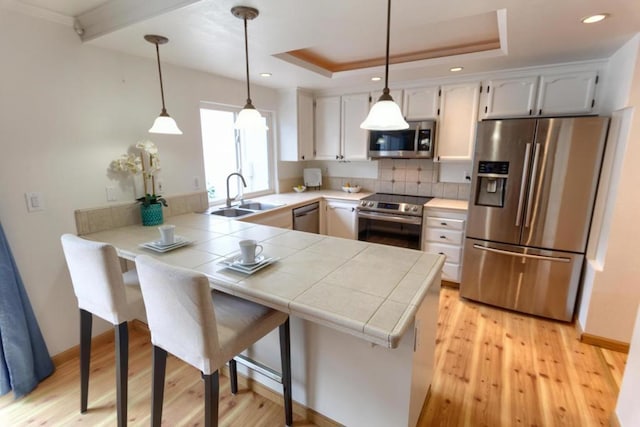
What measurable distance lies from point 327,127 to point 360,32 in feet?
6.73

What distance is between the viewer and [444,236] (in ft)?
10.5

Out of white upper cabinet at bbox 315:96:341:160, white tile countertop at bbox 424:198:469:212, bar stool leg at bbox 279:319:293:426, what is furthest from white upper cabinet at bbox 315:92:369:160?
bar stool leg at bbox 279:319:293:426

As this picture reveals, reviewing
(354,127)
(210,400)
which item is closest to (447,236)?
(354,127)

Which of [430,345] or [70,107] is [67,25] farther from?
[430,345]

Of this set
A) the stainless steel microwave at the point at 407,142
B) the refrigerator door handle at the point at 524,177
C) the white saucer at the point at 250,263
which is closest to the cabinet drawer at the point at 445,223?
the refrigerator door handle at the point at 524,177

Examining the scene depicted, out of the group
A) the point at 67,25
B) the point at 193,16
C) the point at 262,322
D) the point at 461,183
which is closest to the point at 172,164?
the point at 67,25

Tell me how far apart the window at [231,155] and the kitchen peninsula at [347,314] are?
5.20 ft

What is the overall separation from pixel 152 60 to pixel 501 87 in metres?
3.12

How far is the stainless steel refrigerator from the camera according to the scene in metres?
2.37

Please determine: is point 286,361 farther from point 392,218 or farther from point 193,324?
point 392,218

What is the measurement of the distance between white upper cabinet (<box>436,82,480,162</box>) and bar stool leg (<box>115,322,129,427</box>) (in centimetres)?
318

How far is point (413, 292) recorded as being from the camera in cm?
A: 124

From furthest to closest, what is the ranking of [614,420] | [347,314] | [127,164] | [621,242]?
[127,164]
[621,242]
[614,420]
[347,314]

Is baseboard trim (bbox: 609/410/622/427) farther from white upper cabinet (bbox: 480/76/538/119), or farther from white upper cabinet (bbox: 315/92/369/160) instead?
white upper cabinet (bbox: 315/92/369/160)
